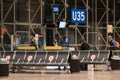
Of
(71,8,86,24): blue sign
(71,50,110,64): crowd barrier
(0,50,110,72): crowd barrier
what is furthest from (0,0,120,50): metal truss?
(71,50,110,64): crowd barrier

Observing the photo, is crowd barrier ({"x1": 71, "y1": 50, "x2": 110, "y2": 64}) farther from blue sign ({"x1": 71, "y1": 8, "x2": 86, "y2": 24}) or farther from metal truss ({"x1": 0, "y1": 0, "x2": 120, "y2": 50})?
blue sign ({"x1": 71, "y1": 8, "x2": 86, "y2": 24})

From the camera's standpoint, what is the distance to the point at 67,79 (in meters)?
15.7

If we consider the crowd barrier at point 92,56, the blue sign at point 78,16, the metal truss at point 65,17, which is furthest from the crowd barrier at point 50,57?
the blue sign at point 78,16

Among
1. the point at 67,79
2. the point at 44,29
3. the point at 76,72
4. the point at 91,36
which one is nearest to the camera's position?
the point at 67,79

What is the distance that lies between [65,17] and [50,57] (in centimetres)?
1554

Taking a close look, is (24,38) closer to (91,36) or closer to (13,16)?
(13,16)

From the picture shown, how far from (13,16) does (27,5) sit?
192 cm

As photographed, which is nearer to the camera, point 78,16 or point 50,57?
point 50,57

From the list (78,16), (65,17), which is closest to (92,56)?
(78,16)

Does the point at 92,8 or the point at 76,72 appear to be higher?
the point at 92,8

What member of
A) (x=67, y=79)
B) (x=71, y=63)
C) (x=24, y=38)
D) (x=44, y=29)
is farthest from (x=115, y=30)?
(x=67, y=79)

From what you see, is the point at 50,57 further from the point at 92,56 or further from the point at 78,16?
the point at 78,16

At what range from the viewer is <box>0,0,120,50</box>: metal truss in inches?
1294

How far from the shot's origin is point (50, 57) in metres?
21.0
